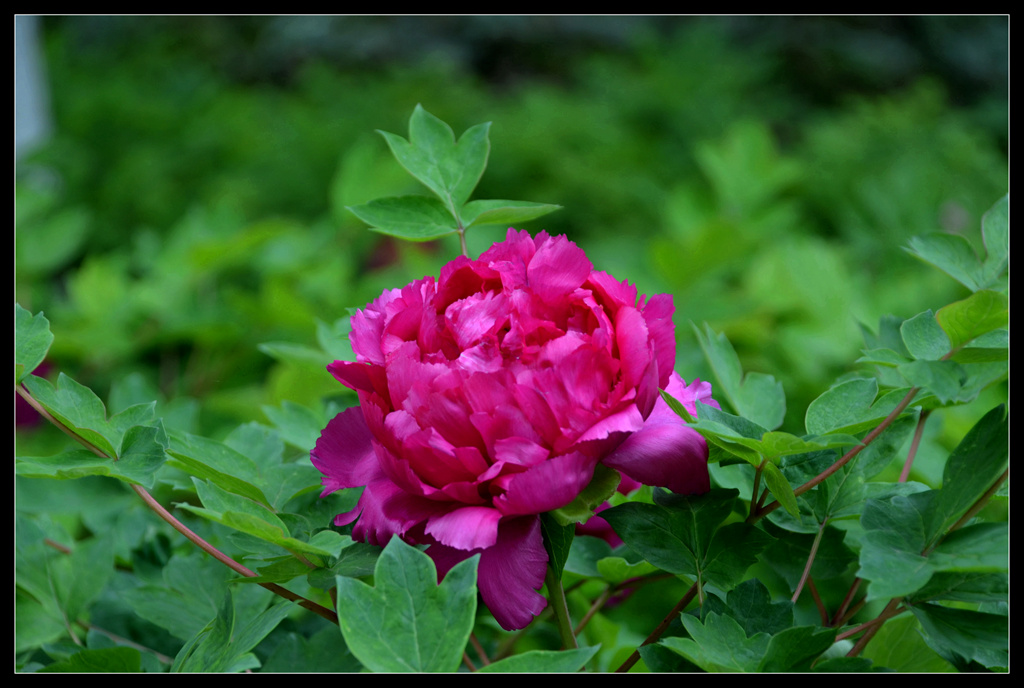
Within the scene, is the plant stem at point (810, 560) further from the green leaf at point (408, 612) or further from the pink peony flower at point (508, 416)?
the green leaf at point (408, 612)

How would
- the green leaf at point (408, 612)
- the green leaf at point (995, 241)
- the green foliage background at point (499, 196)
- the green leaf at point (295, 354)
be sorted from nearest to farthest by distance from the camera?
the green leaf at point (408, 612) → the green leaf at point (995, 241) → the green leaf at point (295, 354) → the green foliage background at point (499, 196)

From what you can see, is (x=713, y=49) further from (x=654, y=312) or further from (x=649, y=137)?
(x=654, y=312)

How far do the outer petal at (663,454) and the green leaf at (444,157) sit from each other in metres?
0.19

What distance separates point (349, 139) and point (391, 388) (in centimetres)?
180

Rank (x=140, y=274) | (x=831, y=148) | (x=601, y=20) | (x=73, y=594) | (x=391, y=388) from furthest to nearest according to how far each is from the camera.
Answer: (x=601, y=20), (x=831, y=148), (x=140, y=274), (x=73, y=594), (x=391, y=388)

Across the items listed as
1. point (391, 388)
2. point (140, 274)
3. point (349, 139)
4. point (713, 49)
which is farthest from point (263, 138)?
point (391, 388)

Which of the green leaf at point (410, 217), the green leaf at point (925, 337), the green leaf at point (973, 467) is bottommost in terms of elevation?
the green leaf at point (973, 467)

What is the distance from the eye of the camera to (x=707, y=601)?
42 cm

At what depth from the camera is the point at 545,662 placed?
0.35 meters

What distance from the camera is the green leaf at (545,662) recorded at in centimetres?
35

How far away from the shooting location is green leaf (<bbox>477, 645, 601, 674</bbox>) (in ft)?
1.14

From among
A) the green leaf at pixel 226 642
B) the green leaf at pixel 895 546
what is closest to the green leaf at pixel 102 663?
the green leaf at pixel 226 642

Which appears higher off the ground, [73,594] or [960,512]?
[960,512]

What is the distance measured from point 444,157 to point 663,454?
23 centimetres
